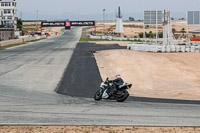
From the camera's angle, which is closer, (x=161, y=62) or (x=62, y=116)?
(x=62, y=116)

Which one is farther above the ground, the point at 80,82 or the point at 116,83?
the point at 116,83

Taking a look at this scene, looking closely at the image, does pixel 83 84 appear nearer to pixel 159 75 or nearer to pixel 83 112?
pixel 159 75

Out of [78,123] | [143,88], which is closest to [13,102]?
[78,123]

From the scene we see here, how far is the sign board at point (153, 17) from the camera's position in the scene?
6310cm

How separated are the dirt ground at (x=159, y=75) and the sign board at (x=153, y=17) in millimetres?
20382

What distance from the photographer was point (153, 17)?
63.6 m

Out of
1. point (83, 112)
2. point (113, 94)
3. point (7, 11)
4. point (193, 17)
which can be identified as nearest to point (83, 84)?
point (113, 94)

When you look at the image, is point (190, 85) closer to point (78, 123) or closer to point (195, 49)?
point (78, 123)

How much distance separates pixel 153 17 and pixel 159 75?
34498 mm

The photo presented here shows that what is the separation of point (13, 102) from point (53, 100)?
2032mm

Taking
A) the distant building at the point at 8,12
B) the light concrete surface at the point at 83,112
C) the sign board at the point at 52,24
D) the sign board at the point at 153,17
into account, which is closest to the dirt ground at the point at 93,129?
the light concrete surface at the point at 83,112

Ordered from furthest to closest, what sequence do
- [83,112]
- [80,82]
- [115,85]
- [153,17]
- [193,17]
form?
[153,17] → [193,17] → [80,82] → [115,85] → [83,112]

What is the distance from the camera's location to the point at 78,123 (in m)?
12.9

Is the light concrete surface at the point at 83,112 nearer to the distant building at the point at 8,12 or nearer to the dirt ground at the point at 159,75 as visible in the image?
the dirt ground at the point at 159,75
